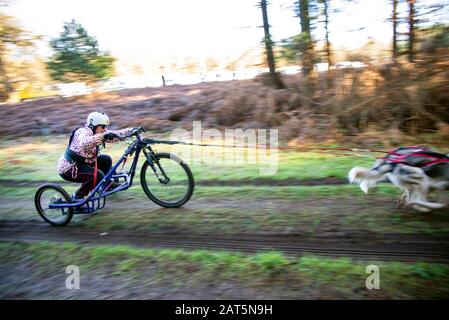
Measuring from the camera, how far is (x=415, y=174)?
4770mm

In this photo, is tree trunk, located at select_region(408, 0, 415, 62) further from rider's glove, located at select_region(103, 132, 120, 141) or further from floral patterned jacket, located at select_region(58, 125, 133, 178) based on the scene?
rider's glove, located at select_region(103, 132, 120, 141)

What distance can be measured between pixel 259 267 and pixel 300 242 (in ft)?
2.80

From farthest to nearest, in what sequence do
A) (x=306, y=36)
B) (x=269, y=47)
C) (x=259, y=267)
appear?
(x=269, y=47) < (x=306, y=36) < (x=259, y=267)

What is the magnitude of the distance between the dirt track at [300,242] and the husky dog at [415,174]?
0.72 m

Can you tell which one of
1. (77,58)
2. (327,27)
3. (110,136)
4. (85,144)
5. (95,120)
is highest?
(77,58)

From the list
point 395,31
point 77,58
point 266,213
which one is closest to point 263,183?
point 266,213

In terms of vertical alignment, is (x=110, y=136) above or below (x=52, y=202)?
above

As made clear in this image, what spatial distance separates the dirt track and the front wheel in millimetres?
1046

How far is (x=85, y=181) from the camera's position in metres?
6.21

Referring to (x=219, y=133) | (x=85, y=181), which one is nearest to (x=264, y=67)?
(x=219, y=133)

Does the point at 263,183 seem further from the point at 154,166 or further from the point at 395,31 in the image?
the point at 395,31

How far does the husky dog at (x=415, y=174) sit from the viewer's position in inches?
189

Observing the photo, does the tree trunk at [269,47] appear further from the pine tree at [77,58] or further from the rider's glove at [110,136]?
the pine tree at [77,58]
